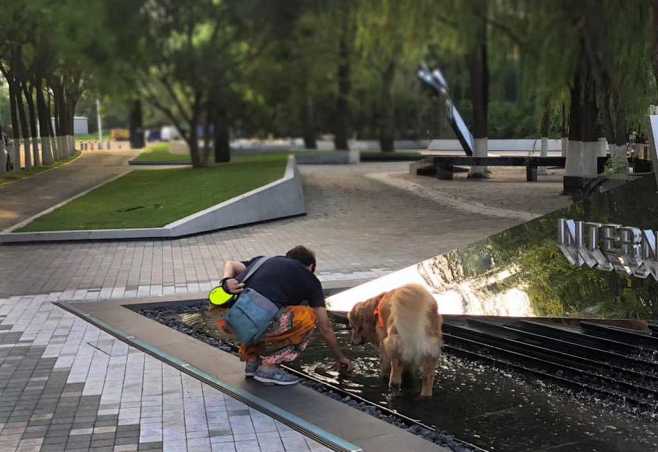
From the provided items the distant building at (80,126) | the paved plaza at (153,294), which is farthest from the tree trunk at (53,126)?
the paved plaza at (153,294)

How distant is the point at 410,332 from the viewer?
4852mm

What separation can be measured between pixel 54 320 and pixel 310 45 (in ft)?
16.5

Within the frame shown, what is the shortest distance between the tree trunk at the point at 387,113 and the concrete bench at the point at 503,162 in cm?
75

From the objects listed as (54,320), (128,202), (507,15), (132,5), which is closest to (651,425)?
(507,15)

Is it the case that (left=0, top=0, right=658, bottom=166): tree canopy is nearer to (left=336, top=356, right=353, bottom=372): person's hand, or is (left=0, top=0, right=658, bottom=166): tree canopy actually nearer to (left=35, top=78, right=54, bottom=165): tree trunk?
(left=336, top=356, right=353, bottom=372): person's hand

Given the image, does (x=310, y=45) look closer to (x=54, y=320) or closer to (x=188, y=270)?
(x=54, y=320)

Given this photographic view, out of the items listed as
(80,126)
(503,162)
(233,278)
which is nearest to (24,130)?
(80,126)

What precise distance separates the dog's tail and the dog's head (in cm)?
44

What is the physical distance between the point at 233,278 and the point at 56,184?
66.6ft

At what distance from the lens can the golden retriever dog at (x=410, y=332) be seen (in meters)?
4.86

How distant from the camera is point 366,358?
6.03 metres

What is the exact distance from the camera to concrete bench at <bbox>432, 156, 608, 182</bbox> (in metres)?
6.59

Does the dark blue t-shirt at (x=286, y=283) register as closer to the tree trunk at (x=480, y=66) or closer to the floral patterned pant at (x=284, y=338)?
the floral patterned pant at (x=284, y=338)

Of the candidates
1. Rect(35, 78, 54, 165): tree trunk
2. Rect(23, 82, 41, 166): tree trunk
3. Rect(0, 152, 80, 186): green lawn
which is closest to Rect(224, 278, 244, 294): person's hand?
Rect(0, 152, 80, 186): green lawn
